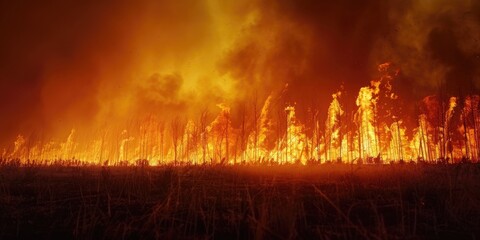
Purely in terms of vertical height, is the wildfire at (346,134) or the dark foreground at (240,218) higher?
the wildfire at (346,134)

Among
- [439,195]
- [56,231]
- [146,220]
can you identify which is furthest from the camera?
[439,195]

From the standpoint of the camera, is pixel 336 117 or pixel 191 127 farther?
pixel 191 127

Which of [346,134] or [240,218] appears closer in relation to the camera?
[240,218]

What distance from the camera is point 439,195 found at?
8.59m

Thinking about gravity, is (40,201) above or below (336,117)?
below

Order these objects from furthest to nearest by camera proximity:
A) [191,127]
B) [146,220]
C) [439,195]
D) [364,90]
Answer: [191,127], [364,90], [439,195], [146,220]

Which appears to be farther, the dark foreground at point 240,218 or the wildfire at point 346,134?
the wildfire at point 346,134

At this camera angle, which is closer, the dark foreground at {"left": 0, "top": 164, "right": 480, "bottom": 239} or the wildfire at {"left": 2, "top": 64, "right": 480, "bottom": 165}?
the dark foreground at {"left": 0, "top": 164, "right": 480, "bottom": 239}

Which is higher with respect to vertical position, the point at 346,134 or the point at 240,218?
the point at 346,134

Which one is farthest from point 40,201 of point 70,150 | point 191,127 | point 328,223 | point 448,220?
point 70,150

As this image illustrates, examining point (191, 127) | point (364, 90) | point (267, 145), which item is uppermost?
point (364, 90)

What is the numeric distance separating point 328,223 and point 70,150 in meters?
80.4

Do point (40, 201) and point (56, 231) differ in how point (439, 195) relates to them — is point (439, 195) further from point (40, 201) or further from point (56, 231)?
point (40, 201)

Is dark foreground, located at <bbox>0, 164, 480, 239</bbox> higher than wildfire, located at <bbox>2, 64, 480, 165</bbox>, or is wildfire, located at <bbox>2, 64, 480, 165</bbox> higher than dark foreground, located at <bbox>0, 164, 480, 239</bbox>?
wildfire, located at <bbox>2, 64, 480, 165</bbox>
